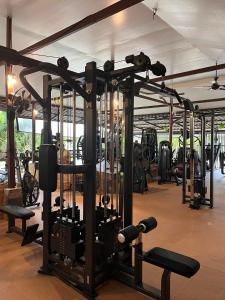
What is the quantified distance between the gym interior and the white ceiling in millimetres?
19

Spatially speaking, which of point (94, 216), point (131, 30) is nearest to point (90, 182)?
point (94, 216)

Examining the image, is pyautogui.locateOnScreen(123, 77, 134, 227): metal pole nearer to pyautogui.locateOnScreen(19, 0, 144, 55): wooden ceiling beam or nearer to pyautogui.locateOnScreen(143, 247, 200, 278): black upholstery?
pyautogui.locateOnScreen(143, 247, 200, 278): black upholstery

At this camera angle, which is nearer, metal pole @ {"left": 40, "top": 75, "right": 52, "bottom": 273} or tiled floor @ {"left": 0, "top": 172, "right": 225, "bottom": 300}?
tiled floor @ {"left": 0, "top": 172, "right": 225, "bottom": 300}

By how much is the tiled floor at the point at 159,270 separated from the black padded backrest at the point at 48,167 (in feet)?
3.14

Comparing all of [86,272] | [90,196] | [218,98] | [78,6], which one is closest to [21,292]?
[86,272]

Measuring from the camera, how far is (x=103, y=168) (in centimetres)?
321

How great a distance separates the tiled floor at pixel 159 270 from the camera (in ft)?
7.36

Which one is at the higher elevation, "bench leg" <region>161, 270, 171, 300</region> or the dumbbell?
the dumbbell

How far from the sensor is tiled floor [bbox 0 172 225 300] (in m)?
2.24

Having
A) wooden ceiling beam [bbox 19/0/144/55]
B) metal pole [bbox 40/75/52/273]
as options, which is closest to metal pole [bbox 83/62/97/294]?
metal pole [bbox 40/75/52/273]

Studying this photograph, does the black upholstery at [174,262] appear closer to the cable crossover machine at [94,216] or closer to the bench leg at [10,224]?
the cable crossover machine at [94,216]

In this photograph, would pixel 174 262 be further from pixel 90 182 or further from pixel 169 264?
pixel 90 182

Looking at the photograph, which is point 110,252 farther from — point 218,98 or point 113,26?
point 218,98

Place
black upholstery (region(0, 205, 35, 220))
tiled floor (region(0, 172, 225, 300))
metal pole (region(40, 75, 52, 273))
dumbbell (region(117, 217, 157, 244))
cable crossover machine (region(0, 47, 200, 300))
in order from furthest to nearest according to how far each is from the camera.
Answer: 1. black upholstery (region(0, 205, 35, 220))
2. metal pole (region(40, 75, 52, 273))
3. tiled floor (region(0, 172, 225, 300))
4. cable crossover machine (region(0, 47, 200, 300))
5. dumbbell (region(117, 217, 157, 244))
